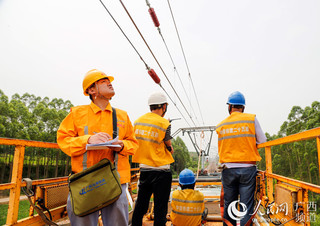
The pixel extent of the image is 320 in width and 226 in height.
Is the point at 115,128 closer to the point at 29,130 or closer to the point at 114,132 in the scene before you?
the point at 114,132

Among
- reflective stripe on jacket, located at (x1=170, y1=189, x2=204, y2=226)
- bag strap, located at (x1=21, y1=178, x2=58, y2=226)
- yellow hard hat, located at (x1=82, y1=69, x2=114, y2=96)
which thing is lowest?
reflective stripe on jacket, located at (x1=170, y1=189, x2=204, y2=226)

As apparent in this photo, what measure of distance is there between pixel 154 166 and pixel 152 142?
0.30 metres

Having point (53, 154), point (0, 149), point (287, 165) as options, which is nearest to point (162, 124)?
point (0, 149)

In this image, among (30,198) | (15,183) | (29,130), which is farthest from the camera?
(29,130)

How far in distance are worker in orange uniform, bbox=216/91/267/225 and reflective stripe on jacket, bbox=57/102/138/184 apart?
153cm

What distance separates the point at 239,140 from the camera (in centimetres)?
296

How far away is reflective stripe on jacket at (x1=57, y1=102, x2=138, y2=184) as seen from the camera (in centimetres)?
170

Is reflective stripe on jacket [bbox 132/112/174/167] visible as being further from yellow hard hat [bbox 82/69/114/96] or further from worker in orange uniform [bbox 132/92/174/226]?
yellow hard hat [bbox 82/69/114/96]

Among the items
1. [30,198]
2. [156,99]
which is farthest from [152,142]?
[30,198]

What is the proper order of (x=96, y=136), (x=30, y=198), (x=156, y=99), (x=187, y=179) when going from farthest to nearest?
(x=187, y=179)
(x=156, y=99)
(x=30, y=198)
(x=96, y=136)

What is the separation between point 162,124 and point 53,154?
1630 inches

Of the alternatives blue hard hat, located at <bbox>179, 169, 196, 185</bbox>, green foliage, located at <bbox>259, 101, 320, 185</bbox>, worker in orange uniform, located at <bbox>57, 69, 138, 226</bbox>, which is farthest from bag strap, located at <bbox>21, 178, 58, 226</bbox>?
green foliage, located at <bbox>259, 101, 320, 185</bbox>

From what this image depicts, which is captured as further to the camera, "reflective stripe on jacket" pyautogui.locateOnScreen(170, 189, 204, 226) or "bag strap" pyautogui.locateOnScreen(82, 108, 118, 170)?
"reflective stripe on jacket" pyautogui.locateOnScreen(170, 189, 204, 226)

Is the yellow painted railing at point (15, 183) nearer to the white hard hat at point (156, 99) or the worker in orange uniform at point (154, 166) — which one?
the worker in orange uniform at point (154, 166)
